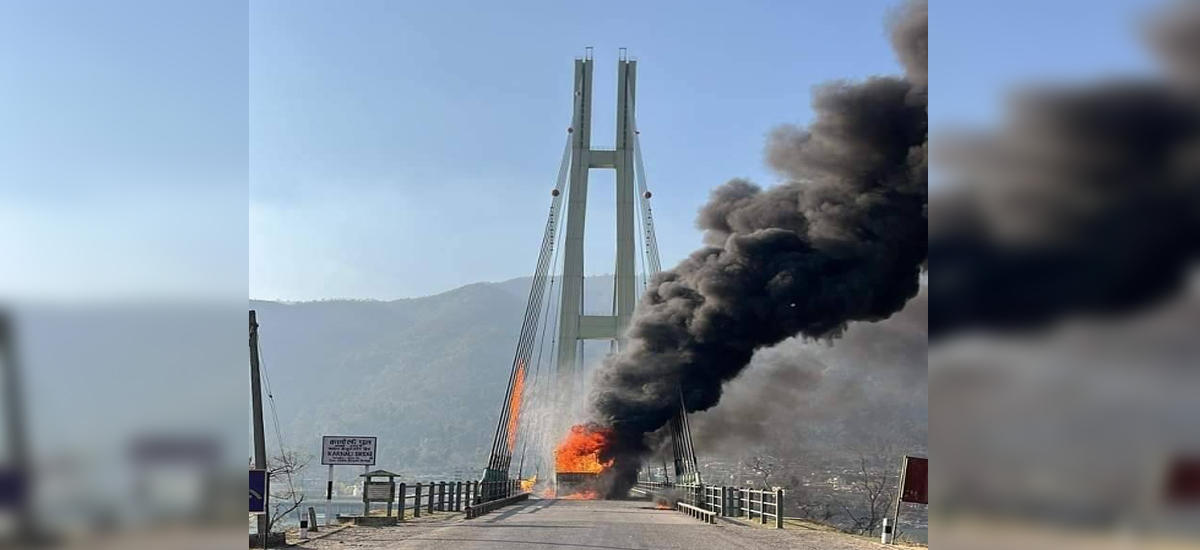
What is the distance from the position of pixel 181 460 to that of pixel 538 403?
76.1 m

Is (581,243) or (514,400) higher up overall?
(581,243)

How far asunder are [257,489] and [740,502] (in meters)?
18.4

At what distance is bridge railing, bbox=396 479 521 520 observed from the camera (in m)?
27.5

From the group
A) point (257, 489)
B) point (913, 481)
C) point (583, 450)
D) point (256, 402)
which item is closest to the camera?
point (257, 489)

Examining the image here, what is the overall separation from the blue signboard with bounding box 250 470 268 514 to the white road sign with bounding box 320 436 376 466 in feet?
51.5

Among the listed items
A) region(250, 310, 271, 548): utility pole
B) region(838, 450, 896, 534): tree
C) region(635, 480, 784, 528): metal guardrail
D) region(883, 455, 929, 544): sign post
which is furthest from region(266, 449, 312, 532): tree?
region(838, 450, 896, 534): tree

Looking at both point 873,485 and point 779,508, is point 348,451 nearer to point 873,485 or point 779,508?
point 779,508

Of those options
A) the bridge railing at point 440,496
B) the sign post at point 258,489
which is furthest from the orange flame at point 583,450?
the sign post at point 258,489

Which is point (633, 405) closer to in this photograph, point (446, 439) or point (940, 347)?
point (940, 347)

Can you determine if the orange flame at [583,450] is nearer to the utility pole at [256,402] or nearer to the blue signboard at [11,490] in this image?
the utility pole at [256,402]

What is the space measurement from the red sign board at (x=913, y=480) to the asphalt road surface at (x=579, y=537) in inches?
75.9

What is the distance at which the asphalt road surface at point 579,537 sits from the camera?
1809 cm

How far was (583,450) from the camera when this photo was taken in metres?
66.4

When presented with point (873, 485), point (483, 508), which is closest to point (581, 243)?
point (873, 485)
